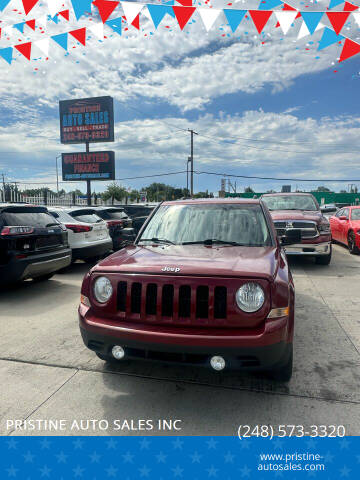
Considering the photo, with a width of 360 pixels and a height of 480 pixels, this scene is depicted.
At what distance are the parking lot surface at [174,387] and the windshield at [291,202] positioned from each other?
5526 millimetres

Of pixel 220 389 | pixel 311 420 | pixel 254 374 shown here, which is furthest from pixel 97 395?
pixel 311 420

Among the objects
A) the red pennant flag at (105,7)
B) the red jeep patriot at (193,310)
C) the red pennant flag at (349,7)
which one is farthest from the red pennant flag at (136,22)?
the red jeep patriot at (193,310)

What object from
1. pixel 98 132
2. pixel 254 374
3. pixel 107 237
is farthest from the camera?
pixel 98 132

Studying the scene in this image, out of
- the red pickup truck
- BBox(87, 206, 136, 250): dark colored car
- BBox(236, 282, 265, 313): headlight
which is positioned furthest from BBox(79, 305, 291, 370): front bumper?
BBox(87, 206, 136, 250): dark colored car

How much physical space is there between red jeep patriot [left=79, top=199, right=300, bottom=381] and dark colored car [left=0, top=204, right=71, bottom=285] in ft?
10.8

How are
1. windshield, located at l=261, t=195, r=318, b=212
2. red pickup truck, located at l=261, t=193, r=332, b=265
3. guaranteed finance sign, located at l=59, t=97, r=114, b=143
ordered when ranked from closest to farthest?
1. red pickup truck, located at l=261, t=193, r=332, b=265
2. windshield, located at l=261, t=195, r=318, b=212
3. guaranteed finance sign, located at l=59, t=97, r=114, b=143

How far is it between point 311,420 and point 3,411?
91.2 inches

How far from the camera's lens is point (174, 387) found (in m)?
2.96

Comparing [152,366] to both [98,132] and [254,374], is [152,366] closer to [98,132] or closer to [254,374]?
[254,374]

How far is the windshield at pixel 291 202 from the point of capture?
956 cm

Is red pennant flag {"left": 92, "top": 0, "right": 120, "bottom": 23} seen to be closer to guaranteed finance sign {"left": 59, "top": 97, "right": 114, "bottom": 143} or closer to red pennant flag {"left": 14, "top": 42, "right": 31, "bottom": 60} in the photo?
red pennant flag {"left": 14, "top": 42, "right": 31, "bottom": 60}

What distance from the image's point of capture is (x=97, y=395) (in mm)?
2826

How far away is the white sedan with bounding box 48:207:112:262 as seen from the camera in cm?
820

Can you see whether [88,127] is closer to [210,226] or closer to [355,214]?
[355,214]
